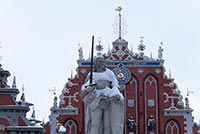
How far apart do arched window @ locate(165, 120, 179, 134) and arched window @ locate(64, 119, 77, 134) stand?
16.6 feet

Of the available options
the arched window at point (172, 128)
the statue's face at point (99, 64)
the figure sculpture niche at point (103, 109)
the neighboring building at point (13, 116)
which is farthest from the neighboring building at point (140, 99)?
the figure sculpture niche at point (103, 109)

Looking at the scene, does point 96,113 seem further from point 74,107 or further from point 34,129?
point 74,107

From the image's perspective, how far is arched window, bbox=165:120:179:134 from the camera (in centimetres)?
3053

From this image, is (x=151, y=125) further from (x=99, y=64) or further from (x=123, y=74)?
(x=99, y=64)

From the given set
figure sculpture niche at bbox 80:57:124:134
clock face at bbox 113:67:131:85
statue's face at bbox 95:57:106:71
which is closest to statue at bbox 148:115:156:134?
clock face at bbox 113:67:131:85

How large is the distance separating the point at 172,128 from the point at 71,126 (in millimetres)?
5568

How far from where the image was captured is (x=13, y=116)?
2378 cm

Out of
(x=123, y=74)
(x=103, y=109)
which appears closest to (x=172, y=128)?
(x=123, y=74)

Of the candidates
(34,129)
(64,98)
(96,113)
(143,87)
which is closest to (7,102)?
(34,129)

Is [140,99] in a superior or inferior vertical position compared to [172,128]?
superior

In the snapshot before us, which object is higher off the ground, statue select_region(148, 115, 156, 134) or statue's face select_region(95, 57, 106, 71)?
statue select_region(148, 115, 156, 134)

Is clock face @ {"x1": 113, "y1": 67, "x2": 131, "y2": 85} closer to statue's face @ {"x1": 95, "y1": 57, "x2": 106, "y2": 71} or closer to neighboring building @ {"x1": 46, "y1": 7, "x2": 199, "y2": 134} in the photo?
neighboring building @ {"x1": 46, "y1": 7, "x2": 199, "y2": 134}

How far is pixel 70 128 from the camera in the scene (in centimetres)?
3069

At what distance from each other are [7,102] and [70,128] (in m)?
7.39
